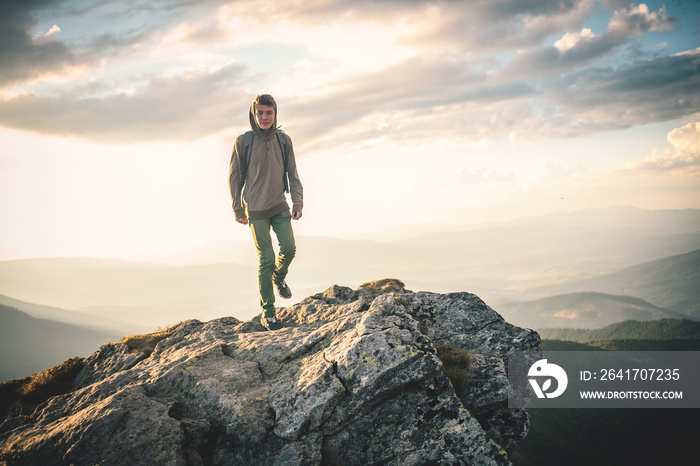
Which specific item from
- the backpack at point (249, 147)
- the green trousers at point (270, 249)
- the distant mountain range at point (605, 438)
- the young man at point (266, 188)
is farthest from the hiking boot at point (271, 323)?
the distant mountain range at point (605, 438)

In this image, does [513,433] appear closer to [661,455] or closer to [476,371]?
[476,371]

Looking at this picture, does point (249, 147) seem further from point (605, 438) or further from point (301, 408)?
point (605, 438)

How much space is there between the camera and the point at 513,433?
28.2 ft

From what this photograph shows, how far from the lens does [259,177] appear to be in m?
11.5

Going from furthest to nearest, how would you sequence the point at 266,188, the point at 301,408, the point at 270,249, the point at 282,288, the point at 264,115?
the point at 282,288, the point at 270,249, the point at 266,188, the point at 264,115, the point at 301,408

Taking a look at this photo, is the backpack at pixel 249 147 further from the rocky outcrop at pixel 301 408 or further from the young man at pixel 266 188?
the rocky outcrop at pixel 301 408

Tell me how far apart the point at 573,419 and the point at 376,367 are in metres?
231

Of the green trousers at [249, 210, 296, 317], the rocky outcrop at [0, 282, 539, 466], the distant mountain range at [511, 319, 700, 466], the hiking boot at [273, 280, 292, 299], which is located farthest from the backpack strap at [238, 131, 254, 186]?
the distant mountain range at [511, 319, 700, 466]

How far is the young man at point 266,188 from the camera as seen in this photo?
1144 centimetres

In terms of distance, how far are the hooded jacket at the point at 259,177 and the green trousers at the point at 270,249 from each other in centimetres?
33

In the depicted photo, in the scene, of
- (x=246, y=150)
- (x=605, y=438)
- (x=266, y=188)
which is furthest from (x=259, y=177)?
(x=605, y=438)

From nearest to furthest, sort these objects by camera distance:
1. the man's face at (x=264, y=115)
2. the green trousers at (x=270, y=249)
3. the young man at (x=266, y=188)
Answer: the man's face at (x=264, y=115), the young man at (x=266, y=188), the green trousers at (x=270, y=249)

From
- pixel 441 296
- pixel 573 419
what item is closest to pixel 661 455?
Answer: pixel 573 419

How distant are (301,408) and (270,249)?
5.73 metres
